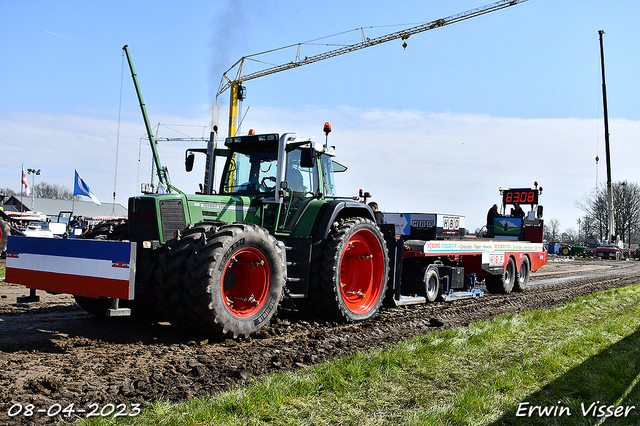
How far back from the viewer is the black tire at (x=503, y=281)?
1217cm

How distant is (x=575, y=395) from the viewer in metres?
4.41

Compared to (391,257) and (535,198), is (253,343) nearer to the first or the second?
(391,257)

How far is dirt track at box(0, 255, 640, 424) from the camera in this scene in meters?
3.96

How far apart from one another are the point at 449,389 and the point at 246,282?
290 cm

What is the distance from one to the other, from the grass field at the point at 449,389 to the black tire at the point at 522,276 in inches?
257

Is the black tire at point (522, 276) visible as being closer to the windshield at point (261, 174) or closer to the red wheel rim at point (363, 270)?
the red wheel rim at point (363, 270)

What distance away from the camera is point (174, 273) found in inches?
212

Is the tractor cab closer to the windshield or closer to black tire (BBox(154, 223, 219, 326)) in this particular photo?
the windshield

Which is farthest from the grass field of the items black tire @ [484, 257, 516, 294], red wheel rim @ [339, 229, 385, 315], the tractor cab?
black tire @ [484, 257, 516, 294]

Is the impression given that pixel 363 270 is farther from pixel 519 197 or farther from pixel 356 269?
pixel 519 197

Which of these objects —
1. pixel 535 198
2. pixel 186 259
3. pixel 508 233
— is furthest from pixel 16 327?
pixel 535 198

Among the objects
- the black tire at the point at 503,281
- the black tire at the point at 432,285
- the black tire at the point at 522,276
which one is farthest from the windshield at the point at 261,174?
the black tire at the point at 522,276

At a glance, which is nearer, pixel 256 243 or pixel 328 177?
pixel 256 243

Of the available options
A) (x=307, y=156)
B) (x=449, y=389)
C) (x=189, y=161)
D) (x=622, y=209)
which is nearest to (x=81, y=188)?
(x=189, y=161)
